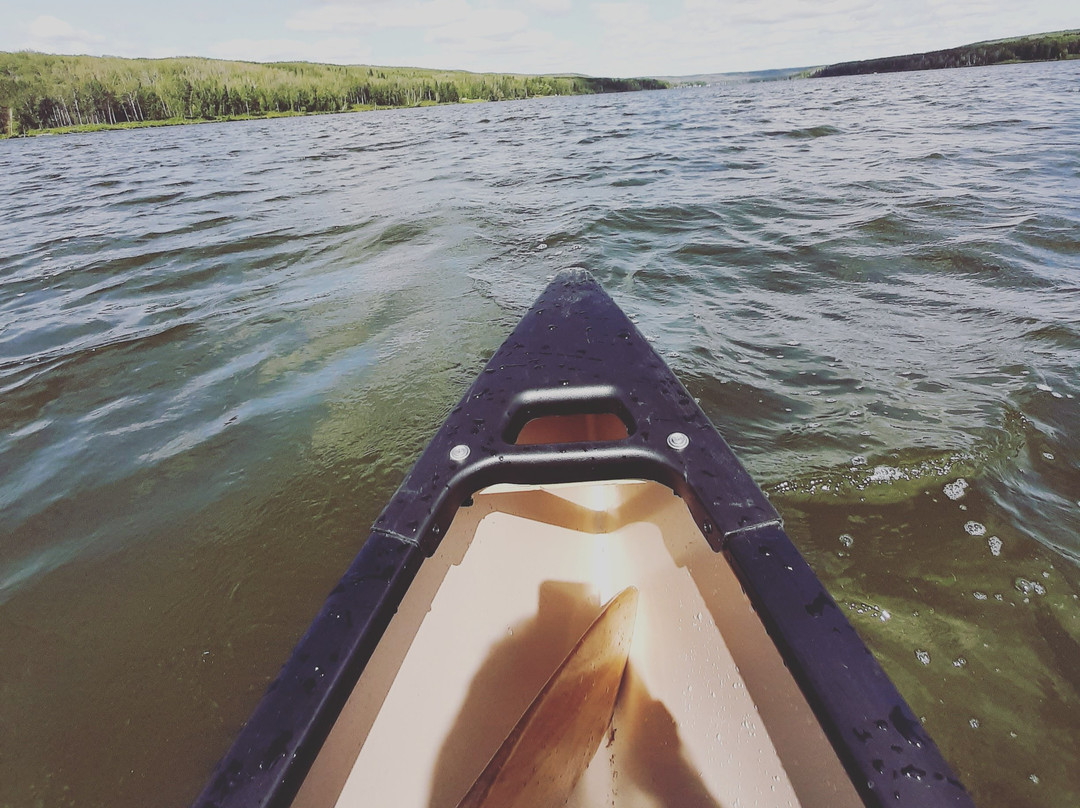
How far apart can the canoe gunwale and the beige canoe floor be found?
201 millimetres

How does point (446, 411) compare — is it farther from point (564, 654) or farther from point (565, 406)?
point (564, 654)

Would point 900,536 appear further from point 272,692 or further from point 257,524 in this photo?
point 257,524

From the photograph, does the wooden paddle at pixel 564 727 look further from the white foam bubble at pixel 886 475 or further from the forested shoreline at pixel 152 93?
the forested shoreline at pixel 152 93

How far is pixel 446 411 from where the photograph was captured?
360cm

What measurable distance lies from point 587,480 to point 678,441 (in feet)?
1.07

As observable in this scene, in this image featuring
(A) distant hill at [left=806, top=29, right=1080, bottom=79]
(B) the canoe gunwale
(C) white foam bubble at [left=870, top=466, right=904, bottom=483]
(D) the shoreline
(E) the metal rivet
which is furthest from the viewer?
(A) distant hill at [left=806, top=29, right=1080, bottom=79]

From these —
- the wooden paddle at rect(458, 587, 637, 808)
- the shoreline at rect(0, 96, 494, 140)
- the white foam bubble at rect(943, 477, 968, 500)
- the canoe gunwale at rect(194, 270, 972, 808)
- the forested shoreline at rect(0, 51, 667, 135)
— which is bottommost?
the white foam bubble at rect(943, 477, 968, 500)

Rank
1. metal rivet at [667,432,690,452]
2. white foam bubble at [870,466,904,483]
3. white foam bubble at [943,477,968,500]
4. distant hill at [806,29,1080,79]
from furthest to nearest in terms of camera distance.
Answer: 1. distant hill at [806,29,1080,79]
2. white foam bubble at [870,466,904,483]
3. white foam bubble at [943,477,968,500]
4. metal rivet at [667,432,690,452]

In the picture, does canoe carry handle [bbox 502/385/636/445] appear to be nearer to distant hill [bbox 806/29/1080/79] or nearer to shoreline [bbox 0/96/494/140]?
shoreline [bbox 0/96/494/140]

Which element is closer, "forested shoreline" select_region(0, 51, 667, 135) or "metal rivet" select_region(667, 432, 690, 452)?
"metal rivet" select_region(667, 432, 690, 452)

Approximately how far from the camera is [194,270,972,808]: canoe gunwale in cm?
98

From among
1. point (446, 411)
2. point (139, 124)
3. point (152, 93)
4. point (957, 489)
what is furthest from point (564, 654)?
point (152, 93)

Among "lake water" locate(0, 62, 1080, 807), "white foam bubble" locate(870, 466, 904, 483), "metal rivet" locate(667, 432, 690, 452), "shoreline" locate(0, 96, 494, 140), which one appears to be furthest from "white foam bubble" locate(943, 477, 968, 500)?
"shoreline" locate(0, 96, 494, 140)

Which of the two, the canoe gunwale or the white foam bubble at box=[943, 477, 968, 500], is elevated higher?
the canoe gunwale
